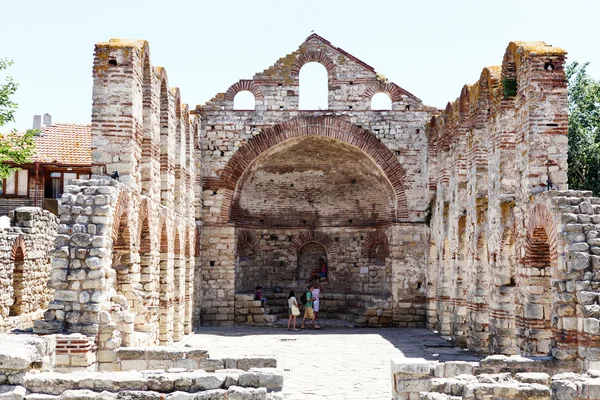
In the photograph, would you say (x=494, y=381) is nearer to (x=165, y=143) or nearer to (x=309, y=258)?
(x=165, y=143)

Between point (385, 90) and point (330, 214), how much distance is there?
470cm

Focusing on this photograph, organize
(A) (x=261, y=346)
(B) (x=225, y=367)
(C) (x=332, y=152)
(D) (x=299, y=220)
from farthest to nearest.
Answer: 1. (D) (x=299, y=220)
2. (C) (x=332, y=152)
3. (A) (x=261, y=346)
4. (B) (x=225, y=367)

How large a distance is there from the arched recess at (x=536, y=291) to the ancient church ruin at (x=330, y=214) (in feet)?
0.10

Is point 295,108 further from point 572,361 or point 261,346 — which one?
point 572,361

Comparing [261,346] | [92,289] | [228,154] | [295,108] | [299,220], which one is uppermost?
[295,108]

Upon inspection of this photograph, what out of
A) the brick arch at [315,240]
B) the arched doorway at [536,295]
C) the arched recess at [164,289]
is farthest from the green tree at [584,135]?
the arched recess at [164,289]

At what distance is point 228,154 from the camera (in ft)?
64.0

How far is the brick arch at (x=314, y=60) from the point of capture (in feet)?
65.4

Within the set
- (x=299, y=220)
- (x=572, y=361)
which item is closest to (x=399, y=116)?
(x=299, y=220)

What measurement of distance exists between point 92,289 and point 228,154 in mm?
11104

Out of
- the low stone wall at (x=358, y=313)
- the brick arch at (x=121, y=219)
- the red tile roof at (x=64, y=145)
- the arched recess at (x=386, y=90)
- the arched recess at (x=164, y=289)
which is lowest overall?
the low stone wall at (x=358, y=313)

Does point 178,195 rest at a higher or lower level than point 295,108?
lower

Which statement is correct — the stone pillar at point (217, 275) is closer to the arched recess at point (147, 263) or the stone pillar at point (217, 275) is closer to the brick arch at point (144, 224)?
the arched recess at point (147, 263)

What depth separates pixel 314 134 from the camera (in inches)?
771
